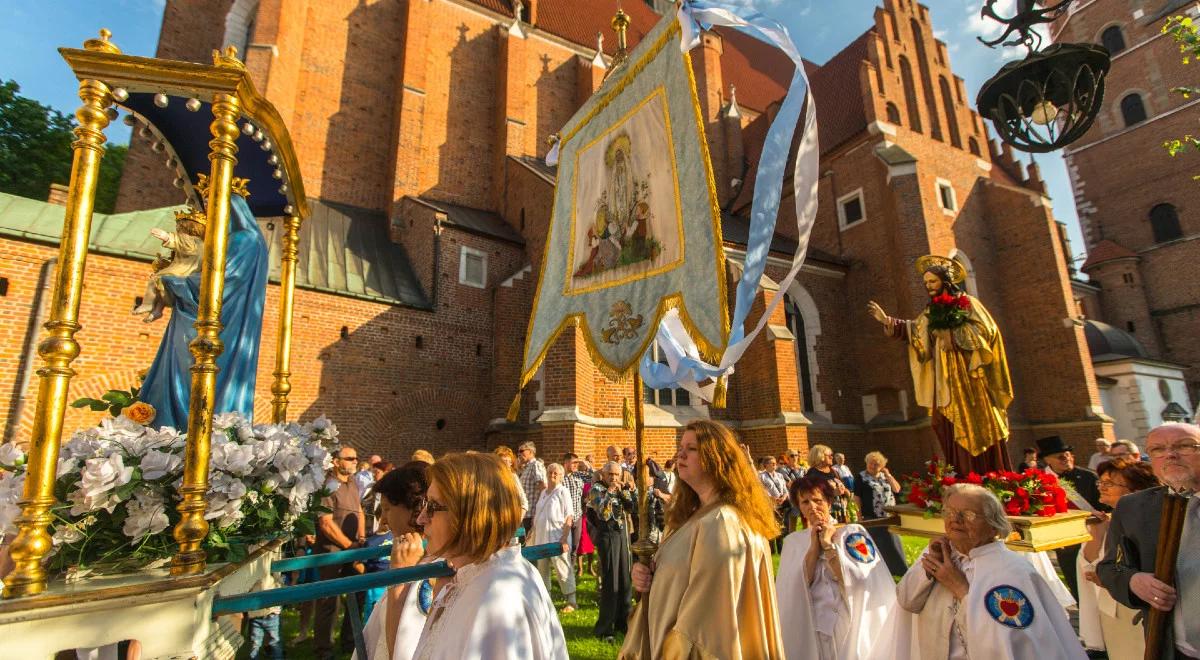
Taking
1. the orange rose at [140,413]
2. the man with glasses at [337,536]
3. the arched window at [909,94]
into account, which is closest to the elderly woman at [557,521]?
the man with glasses at [337,536]

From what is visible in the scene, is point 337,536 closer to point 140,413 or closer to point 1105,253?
point 140,413

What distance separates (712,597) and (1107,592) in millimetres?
2559

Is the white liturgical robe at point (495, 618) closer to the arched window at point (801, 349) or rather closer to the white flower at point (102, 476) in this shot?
the white flower at point (102, 476)

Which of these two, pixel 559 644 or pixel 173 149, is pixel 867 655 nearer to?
pixel 559 644

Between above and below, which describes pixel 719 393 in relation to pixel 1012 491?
above

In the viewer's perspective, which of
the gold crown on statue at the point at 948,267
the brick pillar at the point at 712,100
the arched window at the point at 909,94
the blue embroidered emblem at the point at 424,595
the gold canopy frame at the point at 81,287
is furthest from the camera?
the brick pillar at the point at 712,100

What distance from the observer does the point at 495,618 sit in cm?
154

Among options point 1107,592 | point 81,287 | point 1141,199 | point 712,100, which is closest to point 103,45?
point 81,287

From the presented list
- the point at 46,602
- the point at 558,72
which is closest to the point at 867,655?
the point at 46,602

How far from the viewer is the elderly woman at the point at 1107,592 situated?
9.51ft

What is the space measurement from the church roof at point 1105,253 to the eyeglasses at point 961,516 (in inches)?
1165

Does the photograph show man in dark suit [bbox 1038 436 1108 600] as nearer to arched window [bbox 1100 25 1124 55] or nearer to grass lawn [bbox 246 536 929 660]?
grass lawn [bbox 246 536 929 660]

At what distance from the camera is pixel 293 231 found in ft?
14.6

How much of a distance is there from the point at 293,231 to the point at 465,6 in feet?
52.0
